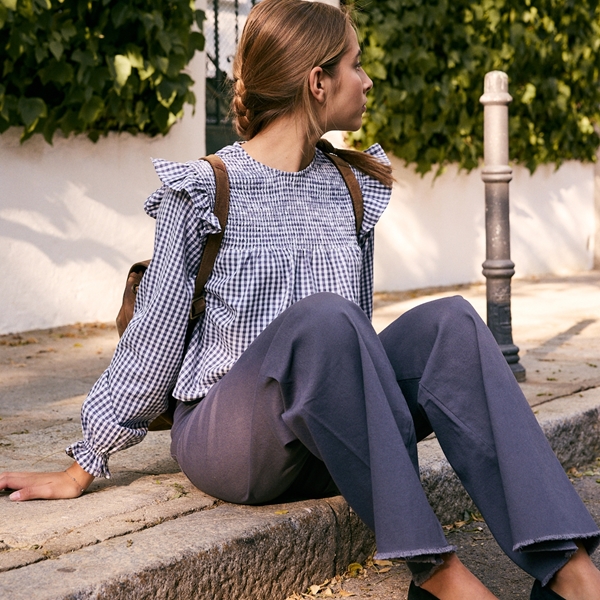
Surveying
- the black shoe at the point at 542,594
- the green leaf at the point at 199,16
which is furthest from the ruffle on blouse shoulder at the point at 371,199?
the green leaf at the point at 199,16

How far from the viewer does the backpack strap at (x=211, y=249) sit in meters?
2.13

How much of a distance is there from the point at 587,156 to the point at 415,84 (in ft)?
8.87

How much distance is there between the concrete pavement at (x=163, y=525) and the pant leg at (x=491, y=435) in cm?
41

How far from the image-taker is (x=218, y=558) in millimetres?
1890

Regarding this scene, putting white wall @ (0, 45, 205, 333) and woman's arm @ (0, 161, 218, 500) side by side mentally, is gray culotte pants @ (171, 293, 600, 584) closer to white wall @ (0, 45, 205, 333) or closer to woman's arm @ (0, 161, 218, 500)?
woman's arm @ (0, 161, 218, 500)

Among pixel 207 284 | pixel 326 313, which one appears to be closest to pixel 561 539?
pixel 326 313

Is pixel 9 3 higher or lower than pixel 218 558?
higher

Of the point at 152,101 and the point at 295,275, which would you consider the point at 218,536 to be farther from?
the point at 152,101

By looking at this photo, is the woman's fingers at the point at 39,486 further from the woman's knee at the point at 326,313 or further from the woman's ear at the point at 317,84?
the woman's ear at the point at 317,84

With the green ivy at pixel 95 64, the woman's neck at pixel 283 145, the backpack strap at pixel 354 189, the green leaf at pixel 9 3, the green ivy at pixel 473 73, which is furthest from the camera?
the green ivy at pixel 473 73

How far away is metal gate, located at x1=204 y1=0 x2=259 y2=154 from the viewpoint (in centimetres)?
596

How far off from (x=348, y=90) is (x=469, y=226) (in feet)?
18.4

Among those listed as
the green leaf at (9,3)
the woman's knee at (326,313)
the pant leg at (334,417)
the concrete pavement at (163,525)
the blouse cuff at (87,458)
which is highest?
the green leaf at (9,3)

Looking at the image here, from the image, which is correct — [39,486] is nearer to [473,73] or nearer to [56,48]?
[56,48]
